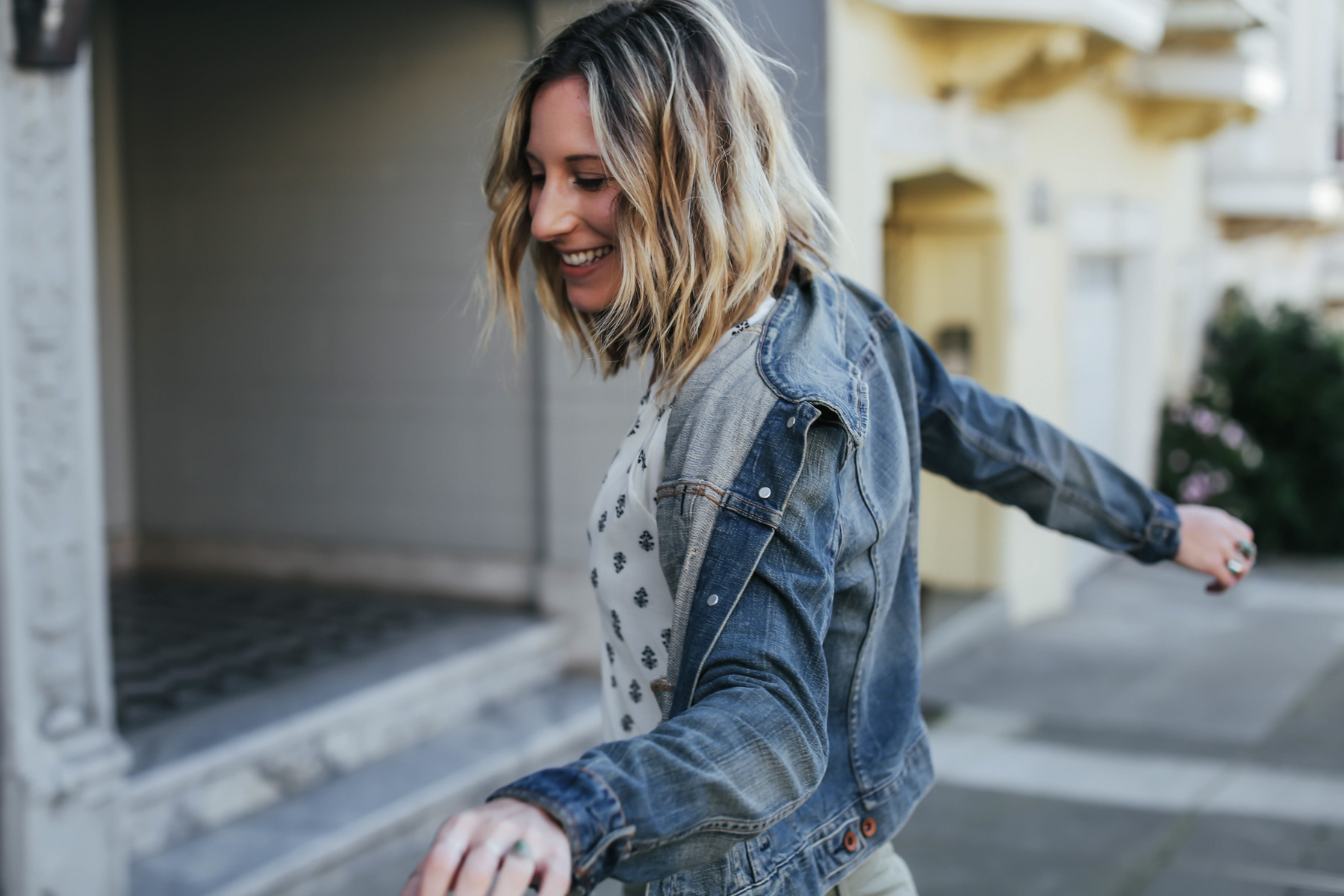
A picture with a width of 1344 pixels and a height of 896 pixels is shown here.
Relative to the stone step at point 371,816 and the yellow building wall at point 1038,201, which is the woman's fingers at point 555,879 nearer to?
the stone step at point 371,816

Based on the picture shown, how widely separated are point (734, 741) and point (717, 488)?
245 millimetres

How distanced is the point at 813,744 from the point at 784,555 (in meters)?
0.17

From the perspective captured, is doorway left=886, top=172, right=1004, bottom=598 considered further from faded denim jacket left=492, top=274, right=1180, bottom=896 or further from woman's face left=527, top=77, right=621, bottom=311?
woman's face left=527, top=77, right=621, bottom=311

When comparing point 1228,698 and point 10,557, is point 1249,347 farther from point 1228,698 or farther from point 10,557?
Answer: point 10,557

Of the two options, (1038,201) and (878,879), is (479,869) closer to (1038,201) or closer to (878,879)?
(878,879)

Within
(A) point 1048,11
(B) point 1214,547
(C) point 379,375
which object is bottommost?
(B) point 1214,547

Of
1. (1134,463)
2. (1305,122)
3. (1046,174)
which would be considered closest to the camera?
(1046,174)

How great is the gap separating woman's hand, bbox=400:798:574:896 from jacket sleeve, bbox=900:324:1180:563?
3.09 ft

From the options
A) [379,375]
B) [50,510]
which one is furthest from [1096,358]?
[50,510]

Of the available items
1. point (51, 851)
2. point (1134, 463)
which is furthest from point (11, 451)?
point (1134, 463)

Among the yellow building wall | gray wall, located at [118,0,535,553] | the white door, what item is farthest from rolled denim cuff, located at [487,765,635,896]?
the white door

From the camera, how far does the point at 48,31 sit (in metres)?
2.97

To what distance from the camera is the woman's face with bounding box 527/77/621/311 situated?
140 centimetres

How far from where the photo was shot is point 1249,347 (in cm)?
1055
